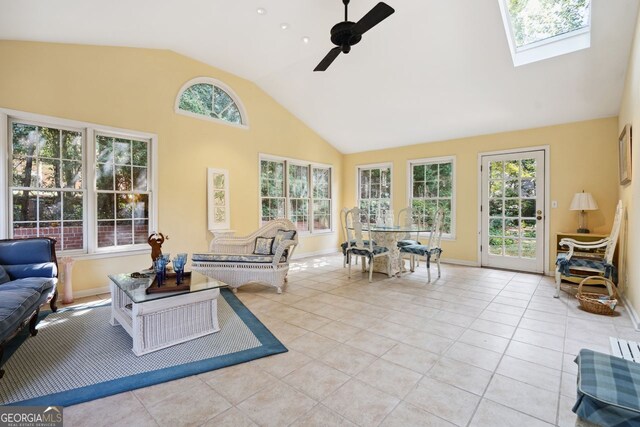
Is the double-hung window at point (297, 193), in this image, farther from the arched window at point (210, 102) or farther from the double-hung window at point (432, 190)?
the double-hung window at point (432, 190)

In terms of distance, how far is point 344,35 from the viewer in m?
3.01

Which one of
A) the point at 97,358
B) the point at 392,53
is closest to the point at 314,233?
the point at 392,53

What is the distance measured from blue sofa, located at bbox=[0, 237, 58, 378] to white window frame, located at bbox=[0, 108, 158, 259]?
20.5 inches

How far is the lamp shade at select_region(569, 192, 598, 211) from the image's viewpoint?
14.5ft

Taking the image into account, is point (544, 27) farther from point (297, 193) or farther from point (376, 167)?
point (297, 193)

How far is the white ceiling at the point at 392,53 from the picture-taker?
337 cm

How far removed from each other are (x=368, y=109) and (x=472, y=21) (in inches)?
93.0

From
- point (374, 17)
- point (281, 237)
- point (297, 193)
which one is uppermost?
point (374, 17)

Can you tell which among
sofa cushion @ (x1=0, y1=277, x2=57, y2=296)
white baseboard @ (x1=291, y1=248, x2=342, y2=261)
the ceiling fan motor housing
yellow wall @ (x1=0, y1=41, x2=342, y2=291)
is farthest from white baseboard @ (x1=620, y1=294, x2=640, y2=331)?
sofa cushion @ (x1=0, y1=277, x2=57, y2=296)

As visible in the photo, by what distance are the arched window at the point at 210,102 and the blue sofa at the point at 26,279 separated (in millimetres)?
2610

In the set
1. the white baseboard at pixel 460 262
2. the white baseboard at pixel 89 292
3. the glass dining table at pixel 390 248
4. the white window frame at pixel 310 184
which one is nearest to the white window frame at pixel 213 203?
the white window frame at pixel 310 184

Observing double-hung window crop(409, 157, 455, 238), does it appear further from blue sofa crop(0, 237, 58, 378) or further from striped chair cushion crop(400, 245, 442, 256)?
blue sofa crop(0, 237, 58, 378)

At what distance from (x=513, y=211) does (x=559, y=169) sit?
94 cm

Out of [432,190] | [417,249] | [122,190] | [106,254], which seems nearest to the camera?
[106,254]
